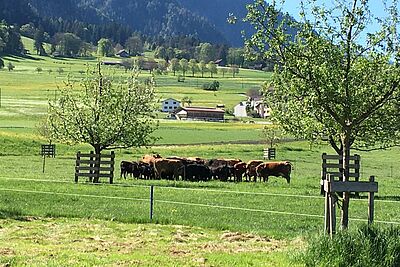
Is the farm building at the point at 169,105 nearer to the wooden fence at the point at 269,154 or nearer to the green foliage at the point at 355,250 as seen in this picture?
the wooden fence at the point at 269,154

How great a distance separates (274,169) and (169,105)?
126m

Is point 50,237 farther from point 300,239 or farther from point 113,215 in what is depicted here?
point 300,239

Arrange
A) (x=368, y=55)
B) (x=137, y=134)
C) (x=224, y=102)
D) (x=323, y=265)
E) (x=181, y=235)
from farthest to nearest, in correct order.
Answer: (x=224, y=102) → (x=137, y=134) → (x=181, y=235) → (x=368, y=55) → (x=323, y=265)

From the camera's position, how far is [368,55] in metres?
15.0

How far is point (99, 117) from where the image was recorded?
34.5 meters

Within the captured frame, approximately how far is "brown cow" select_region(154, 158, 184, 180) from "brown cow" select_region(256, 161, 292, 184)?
4.75m

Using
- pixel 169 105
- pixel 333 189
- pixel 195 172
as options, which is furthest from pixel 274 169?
pixel 169 105

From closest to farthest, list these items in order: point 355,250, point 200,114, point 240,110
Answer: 1. point 355,250
2. point 200,114
3. point 240,110

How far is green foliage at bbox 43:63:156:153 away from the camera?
34188 mm

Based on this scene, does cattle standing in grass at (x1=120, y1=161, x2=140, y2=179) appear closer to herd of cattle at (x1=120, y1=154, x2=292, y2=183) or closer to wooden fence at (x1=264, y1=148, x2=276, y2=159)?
herd of cattle at (x1=120, y1=154, x2=292, y2=183)

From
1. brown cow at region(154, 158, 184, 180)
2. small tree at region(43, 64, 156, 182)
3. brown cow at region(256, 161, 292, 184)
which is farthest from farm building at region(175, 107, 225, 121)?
small tree at region(43, 64, 156, 182)

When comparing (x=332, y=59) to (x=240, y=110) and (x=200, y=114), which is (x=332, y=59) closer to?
(x=200, y=114)

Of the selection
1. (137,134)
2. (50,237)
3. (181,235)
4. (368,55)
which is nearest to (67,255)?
(50,237)

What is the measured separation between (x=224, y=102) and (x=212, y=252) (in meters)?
163
